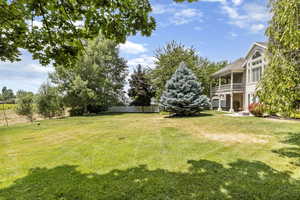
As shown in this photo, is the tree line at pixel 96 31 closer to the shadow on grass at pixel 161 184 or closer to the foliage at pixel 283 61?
the foliage at pixel 283 61

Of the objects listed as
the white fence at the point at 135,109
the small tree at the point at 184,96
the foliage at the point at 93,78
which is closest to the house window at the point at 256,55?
the small tree at the point at 184,96

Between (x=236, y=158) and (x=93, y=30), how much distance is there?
493 centimetres

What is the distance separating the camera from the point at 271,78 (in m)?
4.55

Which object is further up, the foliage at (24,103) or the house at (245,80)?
the house at (245,80)

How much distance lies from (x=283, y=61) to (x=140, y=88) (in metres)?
22.5

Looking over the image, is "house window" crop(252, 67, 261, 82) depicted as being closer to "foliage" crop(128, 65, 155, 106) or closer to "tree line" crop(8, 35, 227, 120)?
"tree line" crop(8, 35, 227, 120)

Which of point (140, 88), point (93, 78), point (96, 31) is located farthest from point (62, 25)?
point (140, 88)

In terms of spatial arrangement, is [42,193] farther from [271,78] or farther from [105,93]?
[105,93]

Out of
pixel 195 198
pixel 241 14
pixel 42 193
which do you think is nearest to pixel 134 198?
pixel 195 198

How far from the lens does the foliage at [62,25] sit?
285 cm

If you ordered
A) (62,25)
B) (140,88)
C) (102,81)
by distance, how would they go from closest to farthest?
(62,25) < (102,81) < (140,88)

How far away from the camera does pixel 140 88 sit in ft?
86.2

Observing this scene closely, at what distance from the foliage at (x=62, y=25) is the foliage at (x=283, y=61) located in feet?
10.9

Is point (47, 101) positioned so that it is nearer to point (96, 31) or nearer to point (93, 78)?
point (93, 78)
